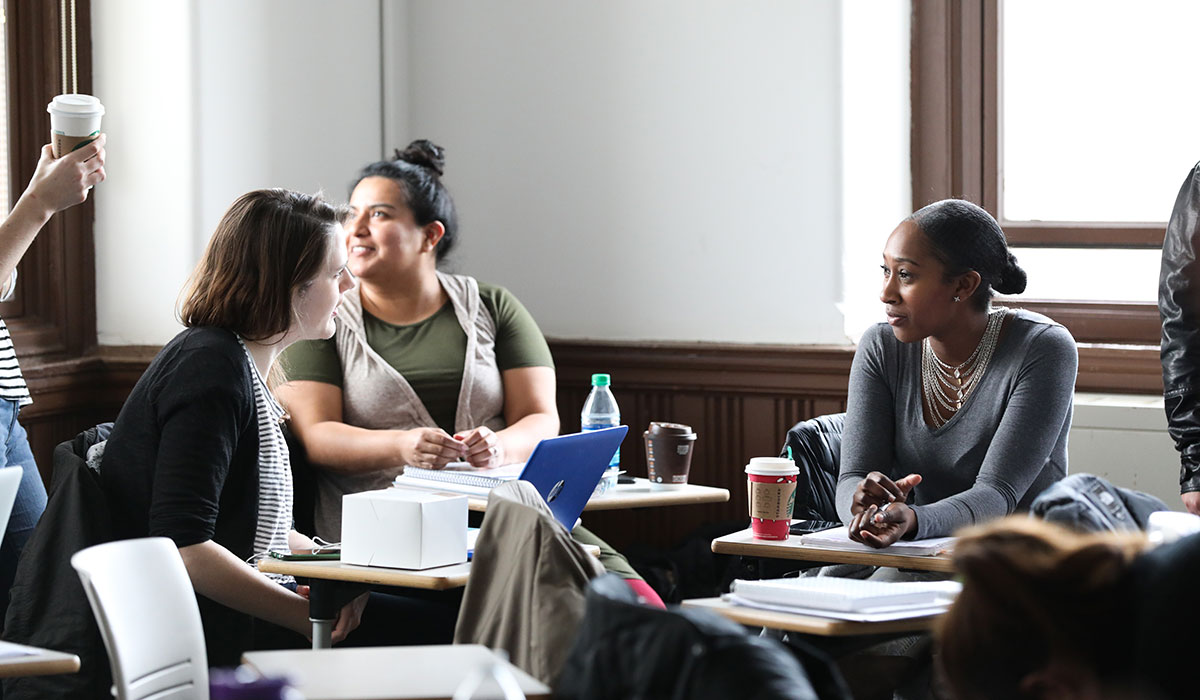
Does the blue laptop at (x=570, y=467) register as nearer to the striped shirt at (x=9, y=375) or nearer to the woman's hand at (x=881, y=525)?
the woman's hand at (x=881, y=525)

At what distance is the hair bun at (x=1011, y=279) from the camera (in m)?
2.99

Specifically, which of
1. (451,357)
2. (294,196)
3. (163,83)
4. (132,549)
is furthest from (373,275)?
(132,549)

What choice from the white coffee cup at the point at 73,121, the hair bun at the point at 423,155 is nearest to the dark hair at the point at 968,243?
the hair bun at the point at 423,155

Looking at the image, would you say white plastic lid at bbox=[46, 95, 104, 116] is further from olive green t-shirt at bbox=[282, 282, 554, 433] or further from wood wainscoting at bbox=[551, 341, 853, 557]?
wood wainscoting at bbox=[551, 341, 853, 557]

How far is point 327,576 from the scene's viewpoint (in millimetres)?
2400

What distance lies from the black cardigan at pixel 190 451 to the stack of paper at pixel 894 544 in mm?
1087

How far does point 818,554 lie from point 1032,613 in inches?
45.9

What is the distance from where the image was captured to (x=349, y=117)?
4.45 m

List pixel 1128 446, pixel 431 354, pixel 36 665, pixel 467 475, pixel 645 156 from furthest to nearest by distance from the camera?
pixel 645 156
pixel 431 354
pixel 1128 446
pixel 467 475
pixel 36 665

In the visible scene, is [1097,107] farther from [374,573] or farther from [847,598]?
[374,573]

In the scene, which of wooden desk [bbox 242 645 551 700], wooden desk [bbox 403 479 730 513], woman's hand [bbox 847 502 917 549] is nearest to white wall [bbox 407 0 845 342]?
wooden desk [bbox 403 479 730 513]

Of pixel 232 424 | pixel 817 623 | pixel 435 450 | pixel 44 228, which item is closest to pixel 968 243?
pixel 817 623

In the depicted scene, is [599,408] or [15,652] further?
[599,408]

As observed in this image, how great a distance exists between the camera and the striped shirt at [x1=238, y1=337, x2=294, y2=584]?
8.49ft
